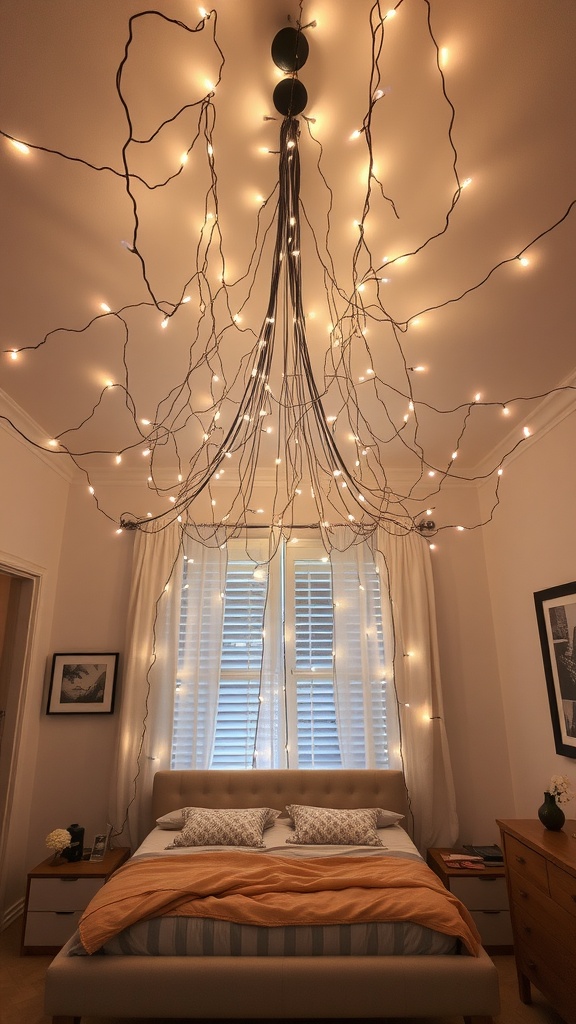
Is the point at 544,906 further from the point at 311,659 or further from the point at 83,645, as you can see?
the point at 83,645

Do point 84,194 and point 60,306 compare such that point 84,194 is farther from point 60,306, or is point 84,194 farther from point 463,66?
point 463,66

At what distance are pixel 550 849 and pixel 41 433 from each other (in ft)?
11.8

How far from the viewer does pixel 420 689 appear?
3906 millimetres

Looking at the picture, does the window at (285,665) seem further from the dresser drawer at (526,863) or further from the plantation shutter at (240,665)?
the dresser drawer at (526,863)

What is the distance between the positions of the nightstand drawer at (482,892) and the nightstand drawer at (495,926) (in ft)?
0.09

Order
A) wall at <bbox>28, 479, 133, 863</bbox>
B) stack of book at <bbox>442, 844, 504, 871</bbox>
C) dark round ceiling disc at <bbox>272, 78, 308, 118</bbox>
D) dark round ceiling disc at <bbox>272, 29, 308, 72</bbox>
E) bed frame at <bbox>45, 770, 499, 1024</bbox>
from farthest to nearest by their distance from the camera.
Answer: wall at <bbox>28, 479, 133, 863</bbox> → stack of book at <bbox>442, 844, 504, 871</bbox> → bed frame at <bbox>45, 770, 499, 1024</bbox> → dark round ceiling disc at <bbox>272, 78, 308, 118</bbox> → dark round ceiling disc at <bbox>272, 29, 308, 72</bbox>

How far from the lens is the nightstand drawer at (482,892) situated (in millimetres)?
3184

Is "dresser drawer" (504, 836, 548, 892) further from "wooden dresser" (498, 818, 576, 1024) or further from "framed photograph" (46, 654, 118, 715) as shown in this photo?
"framed photograph" (46, 654, 118, 715)

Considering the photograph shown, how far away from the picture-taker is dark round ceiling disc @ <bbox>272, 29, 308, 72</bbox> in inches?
55.1

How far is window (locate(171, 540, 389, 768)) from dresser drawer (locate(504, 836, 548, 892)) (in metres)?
1.12

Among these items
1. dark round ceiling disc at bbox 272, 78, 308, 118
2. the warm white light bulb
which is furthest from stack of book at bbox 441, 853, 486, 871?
the warm white light bulb

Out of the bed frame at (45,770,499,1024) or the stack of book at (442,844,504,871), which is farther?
the stack of book at (442,844,504,871)

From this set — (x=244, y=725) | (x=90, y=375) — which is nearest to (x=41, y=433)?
(x=90, y=375)

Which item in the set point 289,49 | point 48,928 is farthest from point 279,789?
point 289,49
